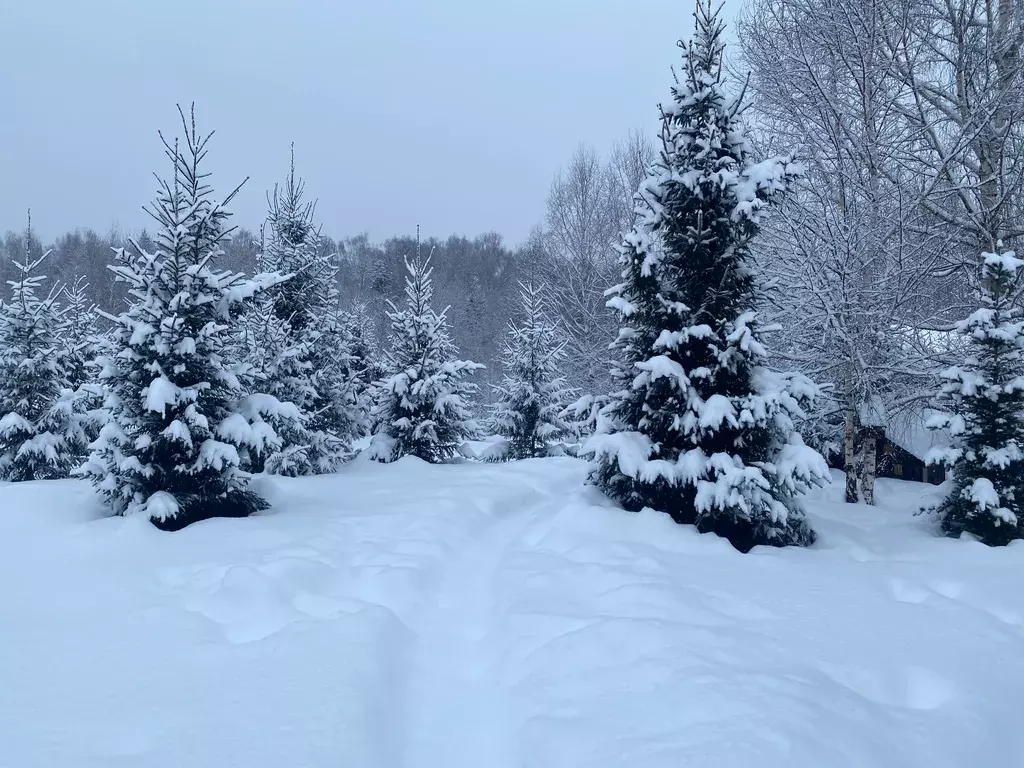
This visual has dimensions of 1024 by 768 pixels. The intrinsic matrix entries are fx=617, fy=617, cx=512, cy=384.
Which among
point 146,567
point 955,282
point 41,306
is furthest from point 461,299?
point 146,567

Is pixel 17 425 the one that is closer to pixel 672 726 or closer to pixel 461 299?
pixel 672 726

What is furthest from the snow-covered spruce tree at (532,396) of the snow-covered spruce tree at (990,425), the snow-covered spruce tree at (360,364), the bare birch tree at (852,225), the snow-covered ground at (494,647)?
the snow-covered spruce tree at (990,425)

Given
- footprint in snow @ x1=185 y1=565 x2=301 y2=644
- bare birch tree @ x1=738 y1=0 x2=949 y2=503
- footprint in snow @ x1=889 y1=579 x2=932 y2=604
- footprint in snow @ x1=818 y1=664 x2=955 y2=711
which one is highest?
bare birch tree @ x1=738 y1=0 x2=949 y2=503

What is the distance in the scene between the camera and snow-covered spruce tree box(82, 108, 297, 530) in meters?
7.69

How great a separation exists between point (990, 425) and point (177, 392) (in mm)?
10649

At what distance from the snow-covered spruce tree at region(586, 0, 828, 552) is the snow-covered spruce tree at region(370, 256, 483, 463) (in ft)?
24.2

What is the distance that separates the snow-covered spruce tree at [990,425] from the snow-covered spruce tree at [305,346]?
1202 cm

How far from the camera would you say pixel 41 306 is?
1421 centimetres

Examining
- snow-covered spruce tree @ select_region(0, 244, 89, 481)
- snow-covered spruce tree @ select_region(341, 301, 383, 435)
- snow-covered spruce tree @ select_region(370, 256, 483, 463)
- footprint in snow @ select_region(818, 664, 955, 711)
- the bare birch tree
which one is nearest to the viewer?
footprint in snow @ select_region(818, 664, 955, 711)

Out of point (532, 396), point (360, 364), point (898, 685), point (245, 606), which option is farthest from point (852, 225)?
point (360, 364)

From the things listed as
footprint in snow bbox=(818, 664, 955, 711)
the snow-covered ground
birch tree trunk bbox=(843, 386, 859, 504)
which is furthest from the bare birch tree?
footprint in snow bbox=(818, 664, 955, 711)

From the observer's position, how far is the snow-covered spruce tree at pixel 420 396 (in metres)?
15.2

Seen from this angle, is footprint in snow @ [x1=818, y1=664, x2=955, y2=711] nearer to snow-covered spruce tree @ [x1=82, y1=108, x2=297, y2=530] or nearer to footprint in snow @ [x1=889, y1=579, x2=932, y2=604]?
footprint in snow @ [x1=889, y1=579, x2=932, y2=604]

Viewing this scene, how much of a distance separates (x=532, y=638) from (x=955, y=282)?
38.7 ft
